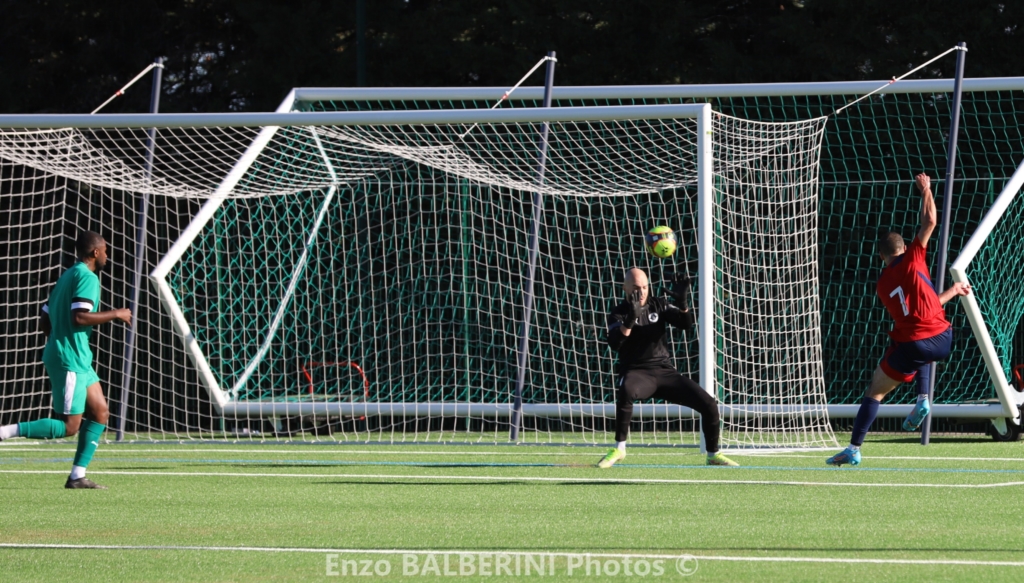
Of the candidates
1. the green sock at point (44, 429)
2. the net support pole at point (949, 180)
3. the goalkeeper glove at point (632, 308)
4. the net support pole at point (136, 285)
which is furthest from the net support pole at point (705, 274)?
the net support pole at point (136, 285)

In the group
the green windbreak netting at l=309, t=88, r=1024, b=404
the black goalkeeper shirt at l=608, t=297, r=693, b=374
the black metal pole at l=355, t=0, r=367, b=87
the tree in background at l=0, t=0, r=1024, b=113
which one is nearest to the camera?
the black goalkeeper shirt at l=608, t=297, r=693, b=374

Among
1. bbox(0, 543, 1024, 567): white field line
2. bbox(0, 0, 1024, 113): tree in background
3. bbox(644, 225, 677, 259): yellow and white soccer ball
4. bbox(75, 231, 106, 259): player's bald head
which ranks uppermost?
bbox(0, 0, 1024, 113): tree in background

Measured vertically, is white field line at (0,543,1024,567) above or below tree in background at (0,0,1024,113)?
below

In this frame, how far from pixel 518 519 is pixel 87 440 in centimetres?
351

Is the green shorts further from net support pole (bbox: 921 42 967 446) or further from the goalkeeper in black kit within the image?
net support pole (bbox: 921 42 967 446)

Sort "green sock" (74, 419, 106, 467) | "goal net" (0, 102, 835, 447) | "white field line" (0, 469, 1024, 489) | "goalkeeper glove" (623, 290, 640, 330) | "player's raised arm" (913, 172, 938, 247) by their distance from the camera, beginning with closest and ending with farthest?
"white field line" (0, 469, 1024, 489), "green sock" (74, 419, 106, 467), "player's raised arm" (913, 172, 938, 247), "goalkeeper glove" (623, 290, 640, 330), "goal net" (0, 102, 835, 447)

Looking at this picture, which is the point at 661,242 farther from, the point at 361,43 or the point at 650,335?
the point at 361,43

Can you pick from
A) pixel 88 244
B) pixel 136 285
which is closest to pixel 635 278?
pixel 88 244

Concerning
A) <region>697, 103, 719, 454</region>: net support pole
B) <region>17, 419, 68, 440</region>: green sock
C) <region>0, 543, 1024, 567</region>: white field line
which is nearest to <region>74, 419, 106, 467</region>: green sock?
<region>17, 419, 68, 440</region>: green sock

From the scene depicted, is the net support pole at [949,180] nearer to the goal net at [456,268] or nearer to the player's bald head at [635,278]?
the goal net at [456,268]

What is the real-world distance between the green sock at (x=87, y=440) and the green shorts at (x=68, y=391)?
22 cm

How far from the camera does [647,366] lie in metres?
11.3

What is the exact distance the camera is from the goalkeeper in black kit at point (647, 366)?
1106 centimetres

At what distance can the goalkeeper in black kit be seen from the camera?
36.3 feet
